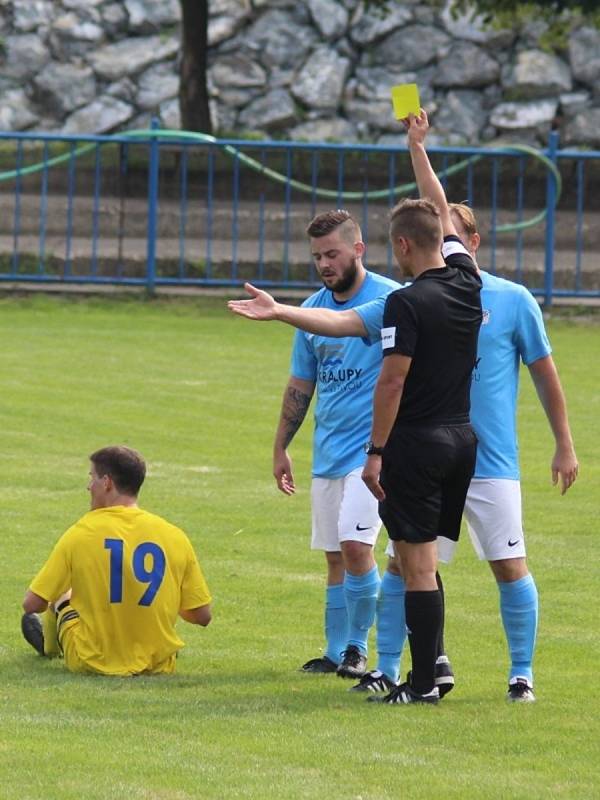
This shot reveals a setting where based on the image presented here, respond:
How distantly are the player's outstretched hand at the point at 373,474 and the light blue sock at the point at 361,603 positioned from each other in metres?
0.93

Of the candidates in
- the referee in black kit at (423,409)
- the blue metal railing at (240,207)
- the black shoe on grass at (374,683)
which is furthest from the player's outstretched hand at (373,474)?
the blue metal railing at (240,207)

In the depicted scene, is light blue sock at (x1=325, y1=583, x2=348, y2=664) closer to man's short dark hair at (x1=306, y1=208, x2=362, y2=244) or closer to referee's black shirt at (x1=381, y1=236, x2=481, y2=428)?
referee's black shirt at (x1=381, y1=236, x2=481, y2=428)

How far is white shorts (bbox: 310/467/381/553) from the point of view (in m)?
7.58

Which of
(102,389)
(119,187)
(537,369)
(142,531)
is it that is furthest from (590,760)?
(119,187)

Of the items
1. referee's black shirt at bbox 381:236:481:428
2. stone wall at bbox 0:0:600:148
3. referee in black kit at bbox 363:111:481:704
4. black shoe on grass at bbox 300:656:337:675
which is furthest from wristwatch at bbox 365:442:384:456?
stone wall at bbox 0:0:600:148

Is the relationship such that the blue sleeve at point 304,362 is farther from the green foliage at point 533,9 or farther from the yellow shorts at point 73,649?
the green foliage at point 533,9

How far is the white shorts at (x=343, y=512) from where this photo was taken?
7.58 m

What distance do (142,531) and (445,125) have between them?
2542 cm

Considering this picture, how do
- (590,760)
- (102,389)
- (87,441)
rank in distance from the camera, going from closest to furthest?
(590,760), (87,441), (102,389)

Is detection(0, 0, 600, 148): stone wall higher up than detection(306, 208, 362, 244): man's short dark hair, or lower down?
higher up

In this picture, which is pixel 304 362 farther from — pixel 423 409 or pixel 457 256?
pixel 423 409

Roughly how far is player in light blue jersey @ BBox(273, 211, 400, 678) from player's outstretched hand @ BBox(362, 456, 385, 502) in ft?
2.69

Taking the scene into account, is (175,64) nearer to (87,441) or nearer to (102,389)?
(102,389)

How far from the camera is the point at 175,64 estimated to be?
1298 inches
